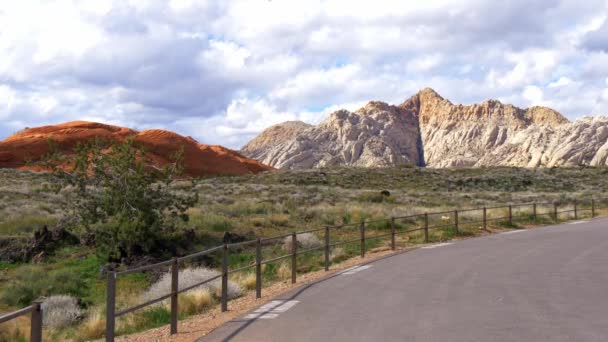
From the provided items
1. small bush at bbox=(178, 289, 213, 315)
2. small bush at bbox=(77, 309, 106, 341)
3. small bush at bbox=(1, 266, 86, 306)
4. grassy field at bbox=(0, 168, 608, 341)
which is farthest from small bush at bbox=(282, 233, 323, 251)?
small bush at bbox=(77, 309, 106, 341)

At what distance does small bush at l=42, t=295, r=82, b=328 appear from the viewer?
495 inches

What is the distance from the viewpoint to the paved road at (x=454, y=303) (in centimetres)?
822

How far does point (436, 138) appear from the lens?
174625 mm

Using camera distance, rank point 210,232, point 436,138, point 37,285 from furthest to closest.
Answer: point 436,138
point 210,232
point 37,285

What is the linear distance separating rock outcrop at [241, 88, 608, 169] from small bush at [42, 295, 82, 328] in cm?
11678

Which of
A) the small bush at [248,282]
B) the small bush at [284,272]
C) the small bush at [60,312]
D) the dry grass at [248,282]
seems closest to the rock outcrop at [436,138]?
the small bush at [284,272]

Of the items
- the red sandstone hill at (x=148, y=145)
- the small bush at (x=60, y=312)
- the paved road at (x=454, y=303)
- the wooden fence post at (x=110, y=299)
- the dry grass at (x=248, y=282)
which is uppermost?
the red sandstone hill at (x=148, y=145)

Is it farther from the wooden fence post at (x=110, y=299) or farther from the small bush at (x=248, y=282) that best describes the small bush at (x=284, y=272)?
the wooden fence post at (x=110, y=299)

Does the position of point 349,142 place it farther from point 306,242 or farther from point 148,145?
point 306,242

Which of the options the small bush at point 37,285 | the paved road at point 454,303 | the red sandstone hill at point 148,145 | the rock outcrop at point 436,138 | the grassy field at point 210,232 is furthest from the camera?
the rock outcrop at point 436,138

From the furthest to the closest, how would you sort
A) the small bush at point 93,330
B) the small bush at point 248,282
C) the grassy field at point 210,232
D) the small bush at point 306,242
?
1. the small bush at point 306,242
2. the small bush at point 248,282
3. the grassy field at point 210,232
4. the small bush at point 93,330

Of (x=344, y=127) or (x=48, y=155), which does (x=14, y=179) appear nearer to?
(x=48, y=155)

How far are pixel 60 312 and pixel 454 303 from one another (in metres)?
7.87

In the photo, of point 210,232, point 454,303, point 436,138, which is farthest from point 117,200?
point 436,138
